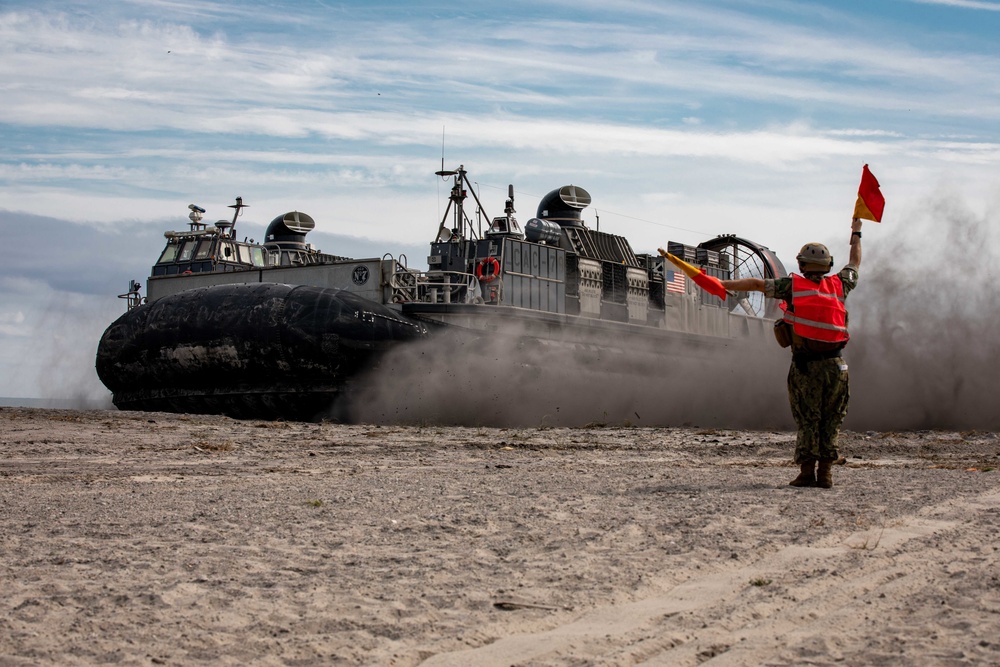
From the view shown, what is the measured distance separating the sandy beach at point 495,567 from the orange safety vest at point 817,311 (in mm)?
697

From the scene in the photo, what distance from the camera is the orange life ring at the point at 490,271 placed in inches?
527

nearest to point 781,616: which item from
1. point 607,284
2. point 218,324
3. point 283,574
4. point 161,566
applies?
point 283,574

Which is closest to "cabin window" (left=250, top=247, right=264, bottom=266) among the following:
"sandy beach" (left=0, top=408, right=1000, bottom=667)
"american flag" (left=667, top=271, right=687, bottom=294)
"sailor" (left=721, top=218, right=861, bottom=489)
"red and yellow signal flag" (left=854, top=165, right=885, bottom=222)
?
"american flag" (left=667, top=271, right=687, bottom=294)

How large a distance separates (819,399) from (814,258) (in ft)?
2.07

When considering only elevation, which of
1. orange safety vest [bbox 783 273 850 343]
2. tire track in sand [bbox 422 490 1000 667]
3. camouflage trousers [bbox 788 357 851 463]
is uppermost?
orange safety vest [bbox 783 273 850 343]

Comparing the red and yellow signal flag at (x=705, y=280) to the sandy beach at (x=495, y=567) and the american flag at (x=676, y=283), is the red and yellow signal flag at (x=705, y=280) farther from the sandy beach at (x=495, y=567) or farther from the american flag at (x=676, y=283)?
the american flag at (x=676, y=283)

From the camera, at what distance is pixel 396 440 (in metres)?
8.62

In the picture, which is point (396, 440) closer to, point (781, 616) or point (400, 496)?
point (400, 496)

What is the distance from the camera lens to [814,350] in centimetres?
548

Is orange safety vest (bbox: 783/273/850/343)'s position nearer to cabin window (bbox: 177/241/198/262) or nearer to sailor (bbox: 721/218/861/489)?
sailor (bbox: 721/218/861/489)

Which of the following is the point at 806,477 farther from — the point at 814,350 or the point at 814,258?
the point at 814,258

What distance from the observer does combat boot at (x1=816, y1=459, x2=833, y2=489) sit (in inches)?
210

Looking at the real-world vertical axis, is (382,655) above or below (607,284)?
below

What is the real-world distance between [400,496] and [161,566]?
157 centimetres
